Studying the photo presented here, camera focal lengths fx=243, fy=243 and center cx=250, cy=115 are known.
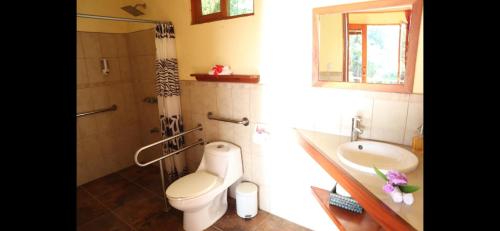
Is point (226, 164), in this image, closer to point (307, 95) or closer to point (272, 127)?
point (272, 127)

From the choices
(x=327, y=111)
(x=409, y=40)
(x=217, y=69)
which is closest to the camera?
(x=409, y=40)

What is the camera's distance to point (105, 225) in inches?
86.2

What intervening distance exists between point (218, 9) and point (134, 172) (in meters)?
2.28

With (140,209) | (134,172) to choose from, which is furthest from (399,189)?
(134,172)

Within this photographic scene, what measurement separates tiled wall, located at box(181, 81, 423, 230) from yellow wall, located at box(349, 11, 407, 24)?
1.36 ft

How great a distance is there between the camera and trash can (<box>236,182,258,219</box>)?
2.12 meters

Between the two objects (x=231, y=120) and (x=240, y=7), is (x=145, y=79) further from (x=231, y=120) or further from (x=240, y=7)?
(x=240, y=7)

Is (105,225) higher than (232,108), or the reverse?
(232,108)

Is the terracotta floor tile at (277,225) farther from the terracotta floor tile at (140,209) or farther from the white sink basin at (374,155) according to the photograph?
the terracotta floor tile at (140,209)

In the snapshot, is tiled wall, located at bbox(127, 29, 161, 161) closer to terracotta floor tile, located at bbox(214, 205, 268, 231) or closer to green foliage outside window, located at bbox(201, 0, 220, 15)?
green foliage outside window, located at bbox(201, 0, 220, 15)

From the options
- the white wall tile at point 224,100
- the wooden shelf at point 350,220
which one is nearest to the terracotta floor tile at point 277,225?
the wooden shelf at point 350,220

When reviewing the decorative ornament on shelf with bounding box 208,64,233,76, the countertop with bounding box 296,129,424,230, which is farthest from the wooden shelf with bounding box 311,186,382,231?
the decorative ornament on shelf with bounding box 208,64,233,76

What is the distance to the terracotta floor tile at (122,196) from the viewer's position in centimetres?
250
